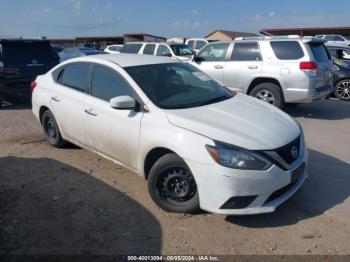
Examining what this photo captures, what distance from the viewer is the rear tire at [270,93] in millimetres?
8070

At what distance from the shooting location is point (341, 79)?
34.0 ft

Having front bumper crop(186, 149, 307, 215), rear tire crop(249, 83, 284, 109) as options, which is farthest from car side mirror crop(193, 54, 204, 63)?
front bumper crop(186, 149, 307, 215)

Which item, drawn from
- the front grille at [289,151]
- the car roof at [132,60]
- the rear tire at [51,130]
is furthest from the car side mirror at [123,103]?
the rear tire at [51,130]

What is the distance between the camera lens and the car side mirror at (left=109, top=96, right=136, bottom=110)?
13.3 feet

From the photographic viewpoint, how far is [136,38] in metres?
37.3

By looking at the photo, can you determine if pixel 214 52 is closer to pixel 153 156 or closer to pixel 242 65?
pixel 242 65

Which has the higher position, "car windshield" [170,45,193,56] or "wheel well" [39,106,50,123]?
"car windshield" [170,45,193,56]

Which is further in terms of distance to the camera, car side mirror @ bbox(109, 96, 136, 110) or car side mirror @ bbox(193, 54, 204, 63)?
car side mirror @ bbox(193, 54, 204, 63)

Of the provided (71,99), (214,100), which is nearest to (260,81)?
(214,100)

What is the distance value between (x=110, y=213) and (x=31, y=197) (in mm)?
1087

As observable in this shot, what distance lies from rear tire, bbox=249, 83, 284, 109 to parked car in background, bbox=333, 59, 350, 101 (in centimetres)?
322

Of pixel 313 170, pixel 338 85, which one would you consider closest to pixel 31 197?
pixel 313 170

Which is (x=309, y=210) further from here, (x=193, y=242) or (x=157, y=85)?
(x=157, y=85)

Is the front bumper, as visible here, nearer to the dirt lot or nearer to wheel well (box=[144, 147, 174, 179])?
the dirt lot
